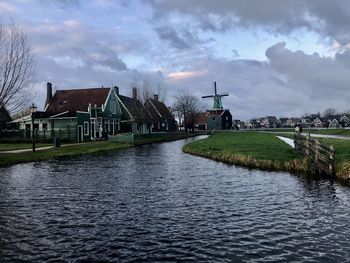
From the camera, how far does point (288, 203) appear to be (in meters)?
14.8

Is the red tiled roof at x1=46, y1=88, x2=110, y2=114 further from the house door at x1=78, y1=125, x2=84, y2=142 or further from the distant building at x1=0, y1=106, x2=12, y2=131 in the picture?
the distant building at x1=0, y1=106, x2=12, y2=131

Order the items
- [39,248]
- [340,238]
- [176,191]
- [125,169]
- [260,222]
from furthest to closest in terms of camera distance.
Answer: [125,169], [176,191], [260,222], [340,238], [39,248]

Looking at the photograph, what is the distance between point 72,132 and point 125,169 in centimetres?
3234

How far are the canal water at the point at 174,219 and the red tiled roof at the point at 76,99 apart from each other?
45.2 metres

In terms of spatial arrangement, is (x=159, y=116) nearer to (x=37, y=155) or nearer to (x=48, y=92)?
(x=48, y=92)

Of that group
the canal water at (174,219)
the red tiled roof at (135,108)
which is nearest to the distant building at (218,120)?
the red tiled roof at (135,108)

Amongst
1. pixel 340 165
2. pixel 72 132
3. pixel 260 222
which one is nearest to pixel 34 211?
pixel 260 222

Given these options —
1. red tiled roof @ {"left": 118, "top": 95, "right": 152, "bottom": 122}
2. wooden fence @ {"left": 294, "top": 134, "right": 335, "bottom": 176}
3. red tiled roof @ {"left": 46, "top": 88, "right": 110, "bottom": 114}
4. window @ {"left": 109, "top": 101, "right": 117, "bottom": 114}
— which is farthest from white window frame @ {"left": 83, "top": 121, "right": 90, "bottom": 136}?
wooden fence @ {"left": 294, "top": 134, "right": 335, "bottom": 176}

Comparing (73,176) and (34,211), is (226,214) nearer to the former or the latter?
(34,211)

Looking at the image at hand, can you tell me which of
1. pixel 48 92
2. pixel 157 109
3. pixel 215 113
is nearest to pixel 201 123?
pixel 215 113

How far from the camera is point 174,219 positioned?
1253 centimetres

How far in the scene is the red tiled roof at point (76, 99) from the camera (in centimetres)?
6588

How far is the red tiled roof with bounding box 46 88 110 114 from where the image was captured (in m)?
65.9

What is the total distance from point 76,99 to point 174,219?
57.7 m
